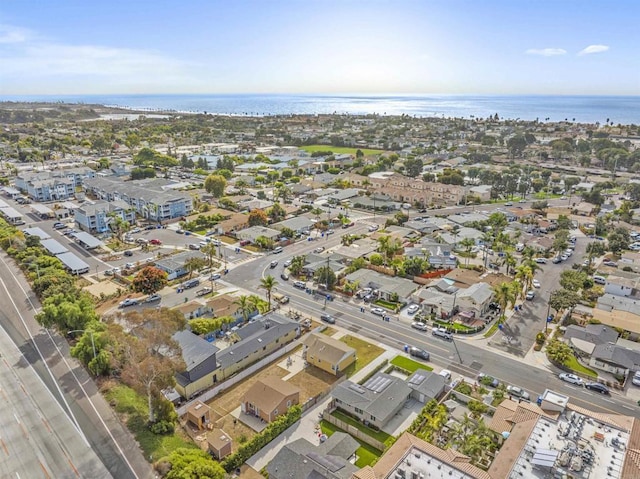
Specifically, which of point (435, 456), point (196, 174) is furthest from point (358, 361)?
point (196, 174)

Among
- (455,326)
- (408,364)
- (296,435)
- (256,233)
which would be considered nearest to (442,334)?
(455,326)

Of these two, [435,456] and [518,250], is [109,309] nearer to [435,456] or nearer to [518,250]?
[435,456]

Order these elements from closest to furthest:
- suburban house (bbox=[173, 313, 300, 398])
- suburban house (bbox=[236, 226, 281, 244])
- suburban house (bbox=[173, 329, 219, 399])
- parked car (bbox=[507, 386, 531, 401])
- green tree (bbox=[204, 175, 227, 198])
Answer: suburban house (bbox=[173, 329, 219, 399]), suburban house (bbox=[173, 313, 300, 398]), parked car (bbox=[507, 386, 531, 401]), suburban house (bbox=[236, 226, 281, 244]), green tree (bbox=[204, 175, 227, 198])

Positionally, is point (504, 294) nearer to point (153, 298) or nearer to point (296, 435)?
point (296, 435)

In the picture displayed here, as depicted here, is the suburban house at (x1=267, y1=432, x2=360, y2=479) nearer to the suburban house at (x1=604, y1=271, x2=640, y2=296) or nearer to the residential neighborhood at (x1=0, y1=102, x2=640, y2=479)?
the residential neighborhood at (x1=0, y1=102, x2=640, y2=479)

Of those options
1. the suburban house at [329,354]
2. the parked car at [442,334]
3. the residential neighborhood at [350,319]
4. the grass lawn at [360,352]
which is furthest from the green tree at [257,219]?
the parked car at [442,334]

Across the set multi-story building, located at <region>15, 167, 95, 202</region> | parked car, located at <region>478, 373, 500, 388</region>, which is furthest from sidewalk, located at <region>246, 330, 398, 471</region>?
multi-story building, located at <region>15, 167, 95, 202</region>

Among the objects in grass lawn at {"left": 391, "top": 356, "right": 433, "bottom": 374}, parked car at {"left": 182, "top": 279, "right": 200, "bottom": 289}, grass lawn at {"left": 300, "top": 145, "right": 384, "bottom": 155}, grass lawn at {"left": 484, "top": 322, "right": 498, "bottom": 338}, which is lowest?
grass lawn at {"left": 391, "top": 356, "right": 433, "bottom": 374}
